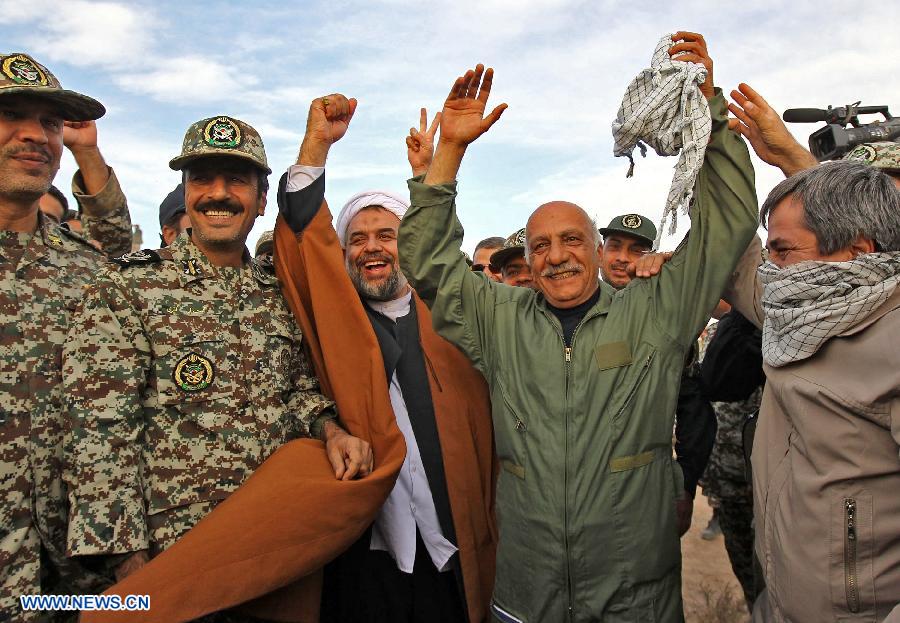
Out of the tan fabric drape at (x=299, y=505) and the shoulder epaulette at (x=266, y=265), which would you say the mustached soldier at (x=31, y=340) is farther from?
the shoulder epaulette at (x=266, y=265)

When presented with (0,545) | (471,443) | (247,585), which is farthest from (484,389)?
(0,545)

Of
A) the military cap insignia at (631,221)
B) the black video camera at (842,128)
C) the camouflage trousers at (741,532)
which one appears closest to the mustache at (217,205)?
the black video camera at (842,128)

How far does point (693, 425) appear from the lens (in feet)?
11.1

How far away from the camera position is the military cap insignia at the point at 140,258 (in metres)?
2.65

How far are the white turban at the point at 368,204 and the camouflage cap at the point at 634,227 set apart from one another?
2.01 metres

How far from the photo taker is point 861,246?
6.45 ft

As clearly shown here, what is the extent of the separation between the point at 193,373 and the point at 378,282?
1.13m

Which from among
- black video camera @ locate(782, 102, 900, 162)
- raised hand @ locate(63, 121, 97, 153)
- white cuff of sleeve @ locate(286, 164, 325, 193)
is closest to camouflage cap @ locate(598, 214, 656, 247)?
black video camera @ locate(782, 102, 900, 162)

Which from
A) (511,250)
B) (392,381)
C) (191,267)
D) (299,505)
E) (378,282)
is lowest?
(299,505)

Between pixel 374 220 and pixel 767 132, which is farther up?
pixel 767 132

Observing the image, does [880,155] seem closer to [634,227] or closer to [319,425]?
[634,227]

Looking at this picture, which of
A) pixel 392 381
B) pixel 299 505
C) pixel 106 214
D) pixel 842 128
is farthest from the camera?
pixel 106 214

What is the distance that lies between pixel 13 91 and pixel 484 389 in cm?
248

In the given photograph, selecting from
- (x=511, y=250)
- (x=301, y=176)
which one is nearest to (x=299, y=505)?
(x=301, y=176)
